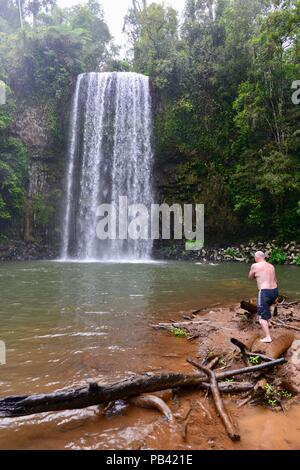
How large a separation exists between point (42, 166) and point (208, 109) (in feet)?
34.7

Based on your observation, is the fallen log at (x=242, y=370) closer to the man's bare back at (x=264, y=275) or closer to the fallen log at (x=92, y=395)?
the fallen log at (x=92, y=395)

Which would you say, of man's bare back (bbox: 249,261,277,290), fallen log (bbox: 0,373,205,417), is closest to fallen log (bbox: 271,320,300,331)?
man's bare back (bbox: 249,261,277,290)

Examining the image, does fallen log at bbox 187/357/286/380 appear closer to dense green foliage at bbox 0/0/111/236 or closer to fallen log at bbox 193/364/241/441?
fallen log at bbox 193/364/241/441

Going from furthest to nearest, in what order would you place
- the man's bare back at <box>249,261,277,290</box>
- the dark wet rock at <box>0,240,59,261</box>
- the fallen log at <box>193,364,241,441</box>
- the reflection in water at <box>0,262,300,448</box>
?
the dark wet rock at <box>0,240,59,261</box>
the man's bare back at <box>249,261,277,290</box>
the reflection in water at <box>0,262,300,448</box>
the fallen log at <box>193,364,241,441</box>

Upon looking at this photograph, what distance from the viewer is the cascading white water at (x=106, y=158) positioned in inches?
782

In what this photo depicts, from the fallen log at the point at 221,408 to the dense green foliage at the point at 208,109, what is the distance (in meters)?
14.4

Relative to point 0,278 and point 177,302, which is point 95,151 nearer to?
point 0,278

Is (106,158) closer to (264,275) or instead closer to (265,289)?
(264,275)

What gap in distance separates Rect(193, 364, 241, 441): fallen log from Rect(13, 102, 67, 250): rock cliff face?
709 inches

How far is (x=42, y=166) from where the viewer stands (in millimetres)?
21016

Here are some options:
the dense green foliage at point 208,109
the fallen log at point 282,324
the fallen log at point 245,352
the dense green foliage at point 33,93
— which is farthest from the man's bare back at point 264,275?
the dense green foliage at point 33,93

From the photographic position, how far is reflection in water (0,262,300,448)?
9.17 ft

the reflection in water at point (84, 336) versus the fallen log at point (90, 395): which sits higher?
the fallen log at point (90, 395)

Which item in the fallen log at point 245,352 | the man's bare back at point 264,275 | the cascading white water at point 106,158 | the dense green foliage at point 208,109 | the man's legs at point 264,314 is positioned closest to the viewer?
the fallen log at point 245,352
